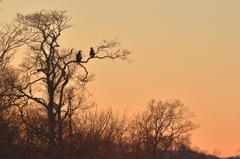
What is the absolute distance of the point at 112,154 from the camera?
67125 mm

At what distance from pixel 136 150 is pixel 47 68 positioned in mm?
17254

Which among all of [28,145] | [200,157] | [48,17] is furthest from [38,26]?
[200,157]

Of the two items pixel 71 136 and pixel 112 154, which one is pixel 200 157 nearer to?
pixel 112 154

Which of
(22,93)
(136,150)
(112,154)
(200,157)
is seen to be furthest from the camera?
(200,157)

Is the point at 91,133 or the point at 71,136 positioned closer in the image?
the point at 71,136

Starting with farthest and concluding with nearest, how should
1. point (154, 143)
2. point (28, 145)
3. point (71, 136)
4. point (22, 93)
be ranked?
point (154, 143) < point (22, 93) < point (71, 136) < point (28, 145)

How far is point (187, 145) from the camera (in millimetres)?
101750

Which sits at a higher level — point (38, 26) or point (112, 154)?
point (38, 26)

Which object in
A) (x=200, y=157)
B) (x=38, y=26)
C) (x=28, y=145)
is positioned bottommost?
(x=28, y=145)

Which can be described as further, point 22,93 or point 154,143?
point 154,143

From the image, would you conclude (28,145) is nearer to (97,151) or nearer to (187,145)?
(97,151)

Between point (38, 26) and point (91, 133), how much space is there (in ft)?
32.9

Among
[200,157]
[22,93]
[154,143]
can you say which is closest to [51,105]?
[22,93]

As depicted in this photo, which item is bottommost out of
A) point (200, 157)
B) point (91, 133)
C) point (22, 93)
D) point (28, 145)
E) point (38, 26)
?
point (28, 145)
